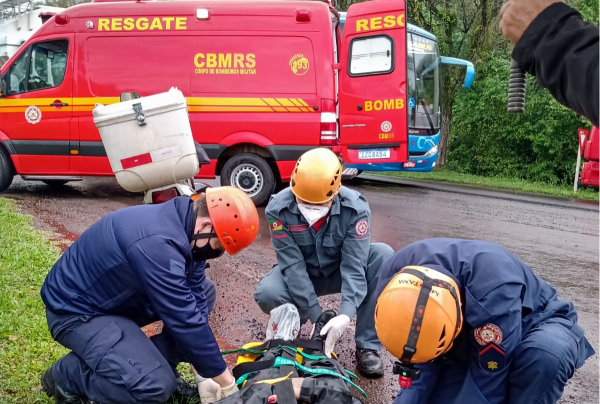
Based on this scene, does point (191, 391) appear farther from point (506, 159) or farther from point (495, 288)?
point (506, 159)

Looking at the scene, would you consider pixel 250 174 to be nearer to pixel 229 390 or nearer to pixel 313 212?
pixel 313 212

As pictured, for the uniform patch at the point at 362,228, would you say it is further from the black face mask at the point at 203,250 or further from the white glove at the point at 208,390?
the white glove at the point at 208,390

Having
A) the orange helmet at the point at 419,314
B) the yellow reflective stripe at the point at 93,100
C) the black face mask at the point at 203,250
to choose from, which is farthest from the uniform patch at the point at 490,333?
the yellow reflective stripe at the point at 93,100

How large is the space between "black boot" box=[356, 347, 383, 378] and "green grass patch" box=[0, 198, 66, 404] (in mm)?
1833

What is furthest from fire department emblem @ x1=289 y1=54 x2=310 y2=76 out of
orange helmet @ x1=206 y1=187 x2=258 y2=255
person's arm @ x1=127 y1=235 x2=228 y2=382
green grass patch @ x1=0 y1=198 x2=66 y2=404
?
person's arm @ x1=127 y1=235 x2=228 y2=382

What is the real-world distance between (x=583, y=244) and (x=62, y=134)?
294 inches

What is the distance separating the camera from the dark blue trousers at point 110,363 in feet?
8.98

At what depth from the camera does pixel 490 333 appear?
2385 millimetres

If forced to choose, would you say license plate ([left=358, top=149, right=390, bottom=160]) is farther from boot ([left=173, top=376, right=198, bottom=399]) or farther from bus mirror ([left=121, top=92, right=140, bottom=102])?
boot ([left=173, top=376, right=198, bottom=399])

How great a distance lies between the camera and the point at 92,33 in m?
8.02

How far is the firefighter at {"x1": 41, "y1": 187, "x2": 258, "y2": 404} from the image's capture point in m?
2.70

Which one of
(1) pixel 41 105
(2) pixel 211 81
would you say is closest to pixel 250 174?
(2) pixel 211 81

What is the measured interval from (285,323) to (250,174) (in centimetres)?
501

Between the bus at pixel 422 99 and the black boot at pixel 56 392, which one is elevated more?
the bus at pixel 422 99
